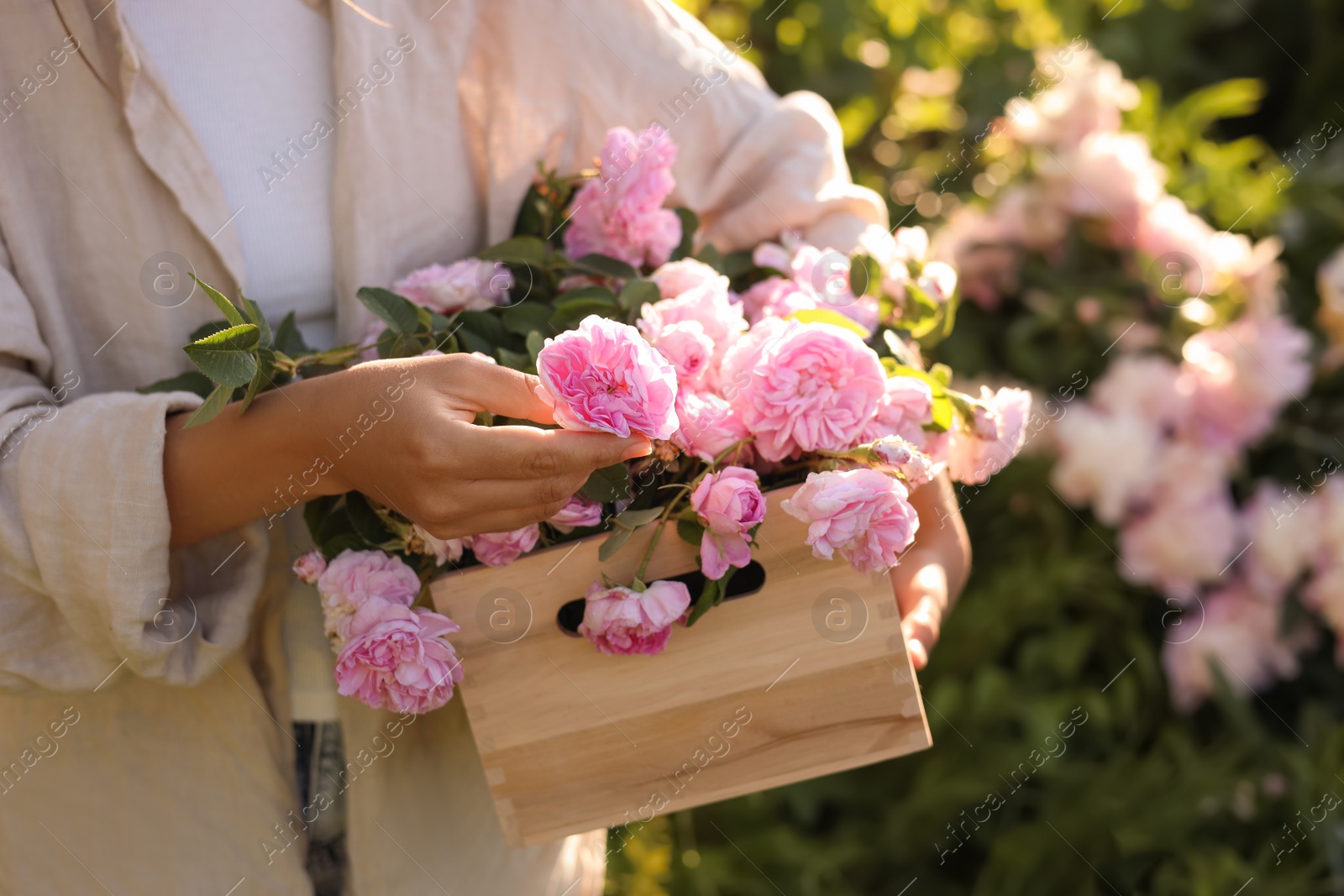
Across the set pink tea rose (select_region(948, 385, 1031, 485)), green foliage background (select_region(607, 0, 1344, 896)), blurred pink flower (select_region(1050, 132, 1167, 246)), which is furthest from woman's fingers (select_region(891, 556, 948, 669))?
blurred pink flower (select_region(1050, 132, 1167, 246))

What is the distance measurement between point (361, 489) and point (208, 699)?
279 millimetres

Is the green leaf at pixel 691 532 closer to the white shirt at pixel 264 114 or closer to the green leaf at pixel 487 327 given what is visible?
the green leaf at pixel 487 327

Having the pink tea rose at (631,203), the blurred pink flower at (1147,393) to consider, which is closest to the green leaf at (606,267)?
the pink tea rose at (631,203)

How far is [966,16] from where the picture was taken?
2049mm

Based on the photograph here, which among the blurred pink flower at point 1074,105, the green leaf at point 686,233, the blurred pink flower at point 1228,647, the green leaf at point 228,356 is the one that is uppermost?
the green leaf at point 228,356

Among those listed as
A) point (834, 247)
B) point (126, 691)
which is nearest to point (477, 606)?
point (126, 691)

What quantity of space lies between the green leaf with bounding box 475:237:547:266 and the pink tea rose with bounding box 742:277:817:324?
18 cm

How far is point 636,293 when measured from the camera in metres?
0.82

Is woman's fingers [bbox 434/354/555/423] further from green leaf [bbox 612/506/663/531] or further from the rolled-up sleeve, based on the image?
the rolled-up sleeve

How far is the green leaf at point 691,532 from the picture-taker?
0.72 metres

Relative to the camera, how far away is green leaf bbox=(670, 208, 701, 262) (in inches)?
37.4

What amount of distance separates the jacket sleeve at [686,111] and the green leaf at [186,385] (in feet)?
1.05

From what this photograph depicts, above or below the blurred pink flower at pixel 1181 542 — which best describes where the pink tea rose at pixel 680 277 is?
above

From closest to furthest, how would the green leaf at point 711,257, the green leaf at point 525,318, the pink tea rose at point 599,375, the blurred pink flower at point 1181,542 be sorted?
1. the pink tea rose at point 599,375
2. the green leaf at point 525,318
3. the green leaf at point 711,257
4. the blurred pink flower at point 1181,542
